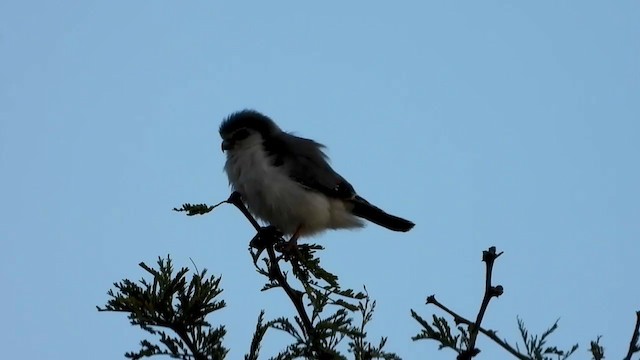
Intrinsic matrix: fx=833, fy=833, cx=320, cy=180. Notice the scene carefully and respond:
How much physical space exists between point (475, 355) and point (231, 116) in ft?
17.7

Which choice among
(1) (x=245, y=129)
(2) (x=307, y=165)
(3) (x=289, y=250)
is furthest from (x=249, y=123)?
(3) (x=289, y=250)

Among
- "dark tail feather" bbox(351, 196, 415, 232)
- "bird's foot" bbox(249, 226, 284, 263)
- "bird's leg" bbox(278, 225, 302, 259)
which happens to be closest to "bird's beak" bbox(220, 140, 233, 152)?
"dark tail feather" bbox(351, 196, 415, 232)

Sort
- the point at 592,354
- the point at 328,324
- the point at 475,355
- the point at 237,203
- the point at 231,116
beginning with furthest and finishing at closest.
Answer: the point at 231,116 < the point at 237,203 < the point at 328,324 < the point at 592,354 < the point at 475,355

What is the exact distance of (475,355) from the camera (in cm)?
273

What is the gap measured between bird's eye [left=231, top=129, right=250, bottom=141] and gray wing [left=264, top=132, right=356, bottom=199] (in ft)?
0.82

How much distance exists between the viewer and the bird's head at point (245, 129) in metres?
7.34

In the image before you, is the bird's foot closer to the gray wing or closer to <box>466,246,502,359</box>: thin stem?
the gray wing

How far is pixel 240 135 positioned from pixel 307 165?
77 centimetres

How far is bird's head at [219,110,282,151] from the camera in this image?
7.34m

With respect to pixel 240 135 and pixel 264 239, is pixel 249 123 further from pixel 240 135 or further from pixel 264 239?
pixel 264 239

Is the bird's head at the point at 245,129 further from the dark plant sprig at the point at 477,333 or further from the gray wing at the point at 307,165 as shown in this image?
the dark plant sprig at the point at 477,333

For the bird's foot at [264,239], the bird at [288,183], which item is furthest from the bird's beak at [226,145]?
the bird's foot at [264,239]

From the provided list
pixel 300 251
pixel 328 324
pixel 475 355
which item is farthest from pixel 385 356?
pixel 300 251

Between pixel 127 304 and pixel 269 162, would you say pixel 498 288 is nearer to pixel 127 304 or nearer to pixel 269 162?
pixel 127 304
